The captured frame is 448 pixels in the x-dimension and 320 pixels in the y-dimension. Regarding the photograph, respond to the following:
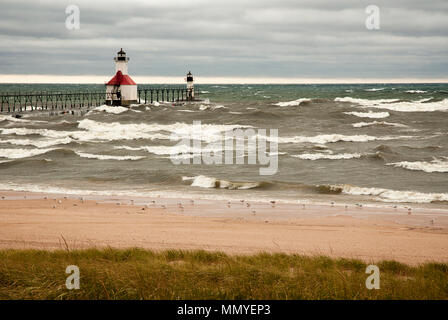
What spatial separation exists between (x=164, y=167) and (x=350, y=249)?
564 inches

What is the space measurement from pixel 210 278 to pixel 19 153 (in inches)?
947

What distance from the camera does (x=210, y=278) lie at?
679 cm

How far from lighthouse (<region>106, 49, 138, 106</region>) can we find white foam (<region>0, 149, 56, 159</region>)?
34.8 m

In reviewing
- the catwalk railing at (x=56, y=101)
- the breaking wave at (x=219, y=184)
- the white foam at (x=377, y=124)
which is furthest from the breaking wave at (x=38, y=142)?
the catwalk railing at (x=56, y=101)

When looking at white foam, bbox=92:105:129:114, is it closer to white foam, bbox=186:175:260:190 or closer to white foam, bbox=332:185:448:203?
white foam, bbox=186:175:260:190

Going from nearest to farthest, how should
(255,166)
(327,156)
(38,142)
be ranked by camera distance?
(255,166) < (327,156) < (38,142)

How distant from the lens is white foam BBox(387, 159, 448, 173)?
21312mm

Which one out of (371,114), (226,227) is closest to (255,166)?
(226,227)

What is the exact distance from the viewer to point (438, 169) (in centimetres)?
2131

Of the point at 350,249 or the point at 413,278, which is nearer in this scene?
the point at 413,278

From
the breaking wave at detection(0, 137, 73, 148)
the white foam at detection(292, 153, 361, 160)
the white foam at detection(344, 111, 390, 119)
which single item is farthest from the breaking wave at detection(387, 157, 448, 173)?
the white foam at detection(344, 111, 390, 119)

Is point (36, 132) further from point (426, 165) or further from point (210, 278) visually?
point (210, 278)
